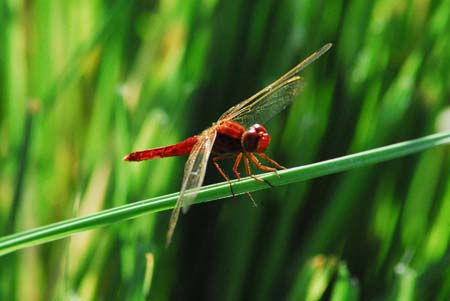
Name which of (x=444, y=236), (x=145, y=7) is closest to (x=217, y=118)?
(x=145, y=7)

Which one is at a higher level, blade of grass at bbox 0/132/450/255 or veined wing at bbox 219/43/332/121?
veined wing at bbox 219/43/332/121

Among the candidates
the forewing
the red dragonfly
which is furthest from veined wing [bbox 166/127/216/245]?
the forewing

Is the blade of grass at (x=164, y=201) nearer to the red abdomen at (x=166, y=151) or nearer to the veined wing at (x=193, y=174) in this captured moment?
the veined wing at (x=193, y=174)

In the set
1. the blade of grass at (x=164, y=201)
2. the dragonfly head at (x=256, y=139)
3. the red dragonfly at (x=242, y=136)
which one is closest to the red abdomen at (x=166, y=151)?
the red dragonfly at (x=242, y=136)

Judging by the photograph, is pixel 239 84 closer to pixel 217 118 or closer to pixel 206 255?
pixel 217 118

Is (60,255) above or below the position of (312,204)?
above

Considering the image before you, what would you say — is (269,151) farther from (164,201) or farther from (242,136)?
(164,201)

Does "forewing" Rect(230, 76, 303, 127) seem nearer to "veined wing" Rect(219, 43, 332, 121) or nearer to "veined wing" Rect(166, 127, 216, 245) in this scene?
"veined wing" Rect(219, 43, 332, 121)
